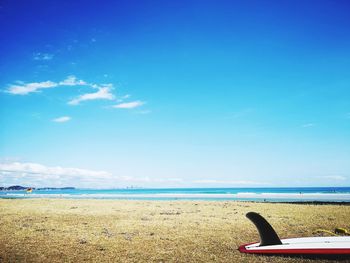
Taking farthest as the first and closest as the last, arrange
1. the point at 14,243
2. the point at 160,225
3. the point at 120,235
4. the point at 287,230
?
the point at 160,225
the point at 287,230
the point at 120,235
the point at 14,243

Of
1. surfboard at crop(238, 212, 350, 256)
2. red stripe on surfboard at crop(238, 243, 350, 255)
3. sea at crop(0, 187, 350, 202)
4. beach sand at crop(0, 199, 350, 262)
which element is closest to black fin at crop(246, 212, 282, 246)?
surfboard at crop(238, 212, 350, 256)

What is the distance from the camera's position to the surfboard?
8.20 meters

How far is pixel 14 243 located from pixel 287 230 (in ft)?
37.5

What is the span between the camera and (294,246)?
29.0 ft

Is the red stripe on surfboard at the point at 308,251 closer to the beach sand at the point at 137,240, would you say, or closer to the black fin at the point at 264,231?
the beach sand at the point at 137,240

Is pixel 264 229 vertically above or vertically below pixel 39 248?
above

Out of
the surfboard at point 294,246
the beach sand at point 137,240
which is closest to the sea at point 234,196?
the beach sand at point 137,240

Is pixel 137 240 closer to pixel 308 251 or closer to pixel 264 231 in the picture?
pixel 264 231

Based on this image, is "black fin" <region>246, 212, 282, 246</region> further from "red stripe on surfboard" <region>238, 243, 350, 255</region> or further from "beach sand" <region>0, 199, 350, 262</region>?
"beach sand" <region>0, 199, 350, 262</region>

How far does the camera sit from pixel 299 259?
798 centimetres

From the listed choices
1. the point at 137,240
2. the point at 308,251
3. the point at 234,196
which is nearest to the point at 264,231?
the point at 308,251

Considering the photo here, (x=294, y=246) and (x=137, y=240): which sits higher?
(x=294, y=246)

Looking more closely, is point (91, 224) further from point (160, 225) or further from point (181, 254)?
point (181, 254)

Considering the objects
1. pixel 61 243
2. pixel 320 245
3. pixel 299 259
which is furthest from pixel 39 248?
pixel 320 245
